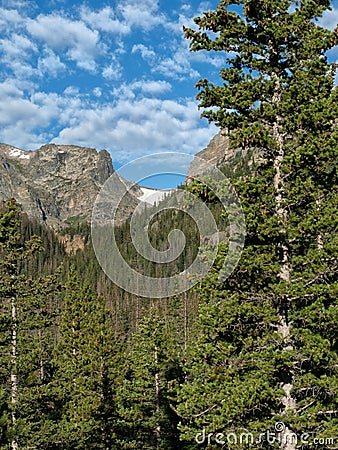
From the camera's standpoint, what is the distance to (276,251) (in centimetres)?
969

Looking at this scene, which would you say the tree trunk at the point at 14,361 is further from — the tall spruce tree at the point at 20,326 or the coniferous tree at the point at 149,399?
the coniferous tree at the point at 149,399

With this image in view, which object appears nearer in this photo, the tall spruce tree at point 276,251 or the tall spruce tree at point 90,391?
the tall spruce tree at point 276,251

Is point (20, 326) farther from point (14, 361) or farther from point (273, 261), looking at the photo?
point (273, 261)

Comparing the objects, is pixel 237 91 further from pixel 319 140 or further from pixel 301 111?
pixel 319 140

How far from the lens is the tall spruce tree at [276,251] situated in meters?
8.78

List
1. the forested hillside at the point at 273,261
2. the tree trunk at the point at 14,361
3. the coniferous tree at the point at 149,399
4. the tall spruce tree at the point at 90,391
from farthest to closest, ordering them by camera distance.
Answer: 1. the coniferous tree at the point at 149,399
2. the tall spruce tree at the point at 90,391
3. the tree trunk at the point at 14,361
4. the forested hillside at the point at 273,261

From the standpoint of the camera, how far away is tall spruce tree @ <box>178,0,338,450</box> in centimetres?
878

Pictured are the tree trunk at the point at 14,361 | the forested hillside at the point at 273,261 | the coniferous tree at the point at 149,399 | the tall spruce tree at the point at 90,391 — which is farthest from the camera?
the coniferous tree at the point at 149,399

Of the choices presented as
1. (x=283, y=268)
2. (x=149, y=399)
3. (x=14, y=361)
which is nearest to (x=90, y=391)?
(x=149, y=399)

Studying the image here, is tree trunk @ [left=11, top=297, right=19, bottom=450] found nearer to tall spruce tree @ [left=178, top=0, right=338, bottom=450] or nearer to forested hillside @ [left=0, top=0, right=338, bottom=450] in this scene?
forested hillside @ [left=0, top=0, right=338, bottom=450]

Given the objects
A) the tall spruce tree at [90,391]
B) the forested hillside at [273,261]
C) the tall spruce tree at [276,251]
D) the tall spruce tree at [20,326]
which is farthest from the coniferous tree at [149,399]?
the tall spruce tree at [276,251]

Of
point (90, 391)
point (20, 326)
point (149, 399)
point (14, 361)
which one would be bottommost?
point (149, 399)

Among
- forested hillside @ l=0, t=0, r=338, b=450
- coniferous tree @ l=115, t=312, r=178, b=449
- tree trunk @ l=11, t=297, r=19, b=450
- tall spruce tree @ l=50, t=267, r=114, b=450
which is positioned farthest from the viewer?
coniferous tree @ l=115, t=312, r=178, b=449

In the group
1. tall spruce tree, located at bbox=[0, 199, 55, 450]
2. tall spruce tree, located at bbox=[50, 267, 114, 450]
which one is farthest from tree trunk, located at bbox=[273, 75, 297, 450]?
tall spruce tree, located at bbox=[50, 267, 114, 450]
